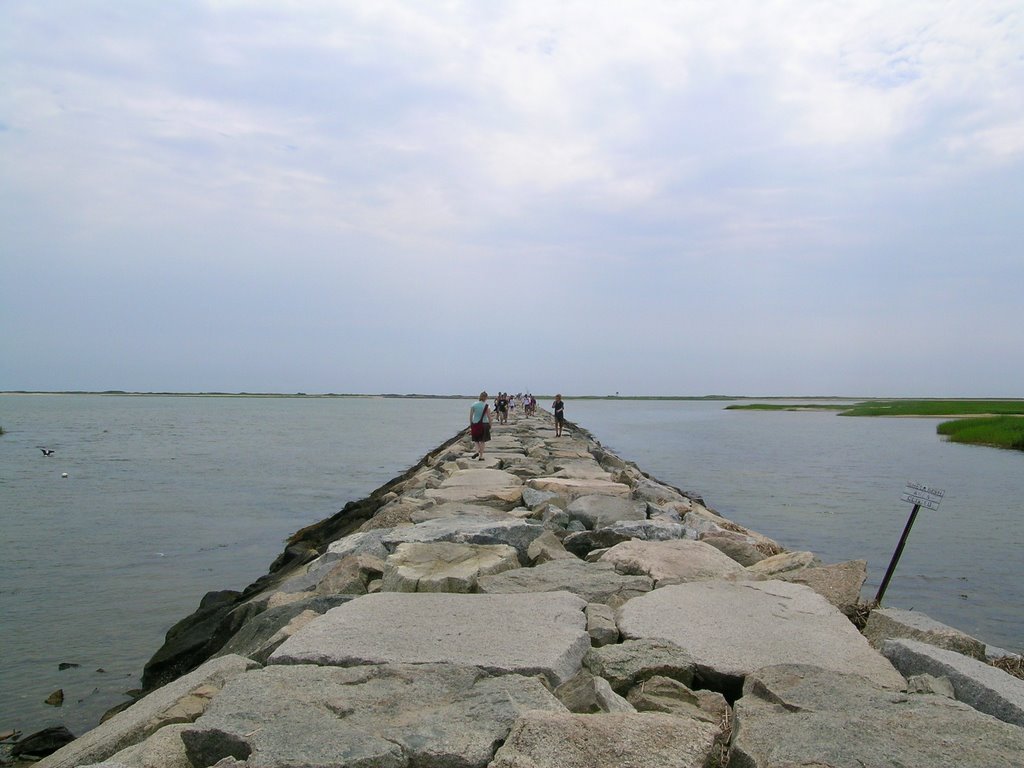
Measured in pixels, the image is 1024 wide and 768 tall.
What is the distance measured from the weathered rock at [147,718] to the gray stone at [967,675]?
251 centimetres

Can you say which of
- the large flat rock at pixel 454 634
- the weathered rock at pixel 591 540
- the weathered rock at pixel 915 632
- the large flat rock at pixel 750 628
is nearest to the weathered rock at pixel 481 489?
the weathered rock at pixel 591 540

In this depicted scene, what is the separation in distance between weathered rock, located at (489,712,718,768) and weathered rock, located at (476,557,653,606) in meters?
1.68

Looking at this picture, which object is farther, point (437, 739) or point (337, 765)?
point (437, 739)

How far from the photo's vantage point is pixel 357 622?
336 centimetres

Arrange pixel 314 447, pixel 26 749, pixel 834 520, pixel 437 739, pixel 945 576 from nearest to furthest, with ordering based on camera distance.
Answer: pixel 437 739, pixel 26 749, pixel 945 576, pixel 834 520, pixel 314 447

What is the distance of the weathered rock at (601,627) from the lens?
10.9ft

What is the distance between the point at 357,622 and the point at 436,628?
0.36 meters

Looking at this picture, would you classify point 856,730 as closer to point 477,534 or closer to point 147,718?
point 147,718

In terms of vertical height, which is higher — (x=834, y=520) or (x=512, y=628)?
(x=512, y=628)

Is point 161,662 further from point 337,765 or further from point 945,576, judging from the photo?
point 945,576

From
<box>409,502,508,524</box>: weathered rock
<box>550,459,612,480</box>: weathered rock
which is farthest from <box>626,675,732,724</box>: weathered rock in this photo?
<box>550,459,612,480</box>: weathered rock

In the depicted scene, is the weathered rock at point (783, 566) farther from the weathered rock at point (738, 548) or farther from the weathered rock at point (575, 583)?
the weathered rock at point (575, 583)

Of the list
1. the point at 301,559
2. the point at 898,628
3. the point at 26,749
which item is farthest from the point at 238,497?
the point at 898,628

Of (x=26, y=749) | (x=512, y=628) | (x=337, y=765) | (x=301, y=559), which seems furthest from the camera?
(x=301, y=559)
